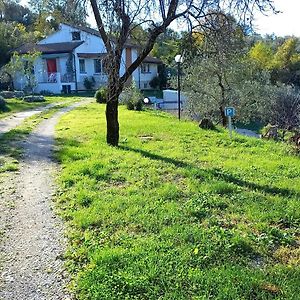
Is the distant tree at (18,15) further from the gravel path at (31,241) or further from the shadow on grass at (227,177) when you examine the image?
the gravel path at (31,241)

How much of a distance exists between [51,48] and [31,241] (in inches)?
1515

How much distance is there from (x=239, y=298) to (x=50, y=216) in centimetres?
294

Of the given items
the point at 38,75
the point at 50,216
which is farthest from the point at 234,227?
the point at 38,75

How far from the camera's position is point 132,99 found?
73.7 ft

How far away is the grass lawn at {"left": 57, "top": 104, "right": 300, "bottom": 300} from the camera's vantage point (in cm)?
352

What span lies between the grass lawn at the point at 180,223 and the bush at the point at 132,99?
12.6m

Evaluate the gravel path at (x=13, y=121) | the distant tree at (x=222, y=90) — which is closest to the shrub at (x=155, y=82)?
the distant tree at (x=222, y=90)

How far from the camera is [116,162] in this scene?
8.38 metres

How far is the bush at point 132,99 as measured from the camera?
22062 millimetres

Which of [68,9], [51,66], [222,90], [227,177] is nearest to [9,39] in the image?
[51,66]

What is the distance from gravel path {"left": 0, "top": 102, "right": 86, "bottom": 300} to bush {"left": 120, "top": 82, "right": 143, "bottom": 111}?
564 inches

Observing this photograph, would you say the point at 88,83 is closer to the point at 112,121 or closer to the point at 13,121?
the point at 13,121

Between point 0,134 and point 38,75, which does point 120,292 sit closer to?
point 0,134

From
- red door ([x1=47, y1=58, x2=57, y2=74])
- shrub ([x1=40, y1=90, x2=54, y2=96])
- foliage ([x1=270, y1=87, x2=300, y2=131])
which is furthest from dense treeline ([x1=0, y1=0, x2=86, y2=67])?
foliage ([x1=270, y1=87, x2=300, y2=131])
